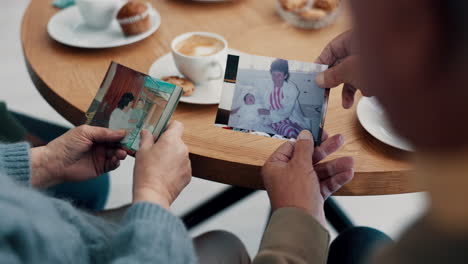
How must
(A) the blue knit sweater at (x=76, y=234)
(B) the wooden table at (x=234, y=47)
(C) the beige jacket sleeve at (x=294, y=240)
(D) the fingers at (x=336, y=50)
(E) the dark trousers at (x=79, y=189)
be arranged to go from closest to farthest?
1. (A) the blue knit sweater at (x=76, y=234)
2. (C) the beige jacket sleeve at (x=294, y=240)
3. (B) the wooden table at (x=234, y=47)
4. (D) the fingers at (x=336, y=50)
5. (E) the dark trousers at (x=79, y=189)

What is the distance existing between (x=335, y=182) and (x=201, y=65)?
0.44m

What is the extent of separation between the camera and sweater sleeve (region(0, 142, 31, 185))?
0.91 meters

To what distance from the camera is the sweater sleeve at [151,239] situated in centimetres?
71

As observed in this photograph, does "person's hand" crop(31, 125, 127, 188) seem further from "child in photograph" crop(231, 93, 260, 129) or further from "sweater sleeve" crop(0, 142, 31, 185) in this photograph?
"child in photograph" crop(231, 93, 260, 129)

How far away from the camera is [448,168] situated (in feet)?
1.29

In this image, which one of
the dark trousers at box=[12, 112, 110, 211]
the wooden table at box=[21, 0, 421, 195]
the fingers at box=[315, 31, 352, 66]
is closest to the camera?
the wooden table at box=[21, 0, 421, 195]

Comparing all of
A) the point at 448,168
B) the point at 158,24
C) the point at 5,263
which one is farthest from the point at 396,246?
the point at 158,24

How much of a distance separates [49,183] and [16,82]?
2.01 m

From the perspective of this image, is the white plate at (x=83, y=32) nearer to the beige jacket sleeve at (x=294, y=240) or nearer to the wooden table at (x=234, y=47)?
the wooden table at (x=234, y=47)

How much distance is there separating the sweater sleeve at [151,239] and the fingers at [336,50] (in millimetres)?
535

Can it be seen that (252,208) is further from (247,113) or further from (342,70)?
(342,70)

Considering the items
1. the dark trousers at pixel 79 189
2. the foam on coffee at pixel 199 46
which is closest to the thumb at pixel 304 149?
the foam on coffee at pixel 199 46

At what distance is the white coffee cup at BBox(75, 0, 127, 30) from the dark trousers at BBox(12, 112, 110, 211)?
0.37m

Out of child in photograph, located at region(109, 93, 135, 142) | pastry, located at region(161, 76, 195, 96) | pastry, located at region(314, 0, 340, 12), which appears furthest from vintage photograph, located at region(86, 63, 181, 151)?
pastry, located at region(314, 0, 340, 12)
